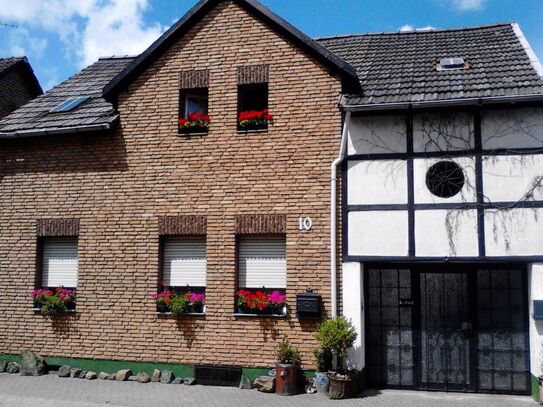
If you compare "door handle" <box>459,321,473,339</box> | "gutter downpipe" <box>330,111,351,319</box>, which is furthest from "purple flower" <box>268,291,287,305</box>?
"door handle" <box>459,321,473,339</box>

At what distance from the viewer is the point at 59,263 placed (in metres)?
12.3

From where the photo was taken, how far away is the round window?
10156 millimetres

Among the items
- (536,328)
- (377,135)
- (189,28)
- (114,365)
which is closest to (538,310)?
(536,328)

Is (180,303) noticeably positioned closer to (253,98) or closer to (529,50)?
(253,98)

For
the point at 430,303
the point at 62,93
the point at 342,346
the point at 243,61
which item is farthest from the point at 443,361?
the point at 62,93

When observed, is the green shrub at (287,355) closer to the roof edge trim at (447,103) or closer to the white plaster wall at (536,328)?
the white plaster wall at (536,328)

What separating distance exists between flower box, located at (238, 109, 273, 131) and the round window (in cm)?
326

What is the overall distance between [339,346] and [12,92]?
12.4 m

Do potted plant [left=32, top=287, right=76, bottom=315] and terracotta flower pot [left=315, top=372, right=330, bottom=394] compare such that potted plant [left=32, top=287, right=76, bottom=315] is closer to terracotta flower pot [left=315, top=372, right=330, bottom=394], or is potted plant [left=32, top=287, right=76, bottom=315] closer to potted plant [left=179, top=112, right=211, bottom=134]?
potted plant [left=179, top=112, right=211, bottom=134]

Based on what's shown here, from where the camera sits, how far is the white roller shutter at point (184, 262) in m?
11.4

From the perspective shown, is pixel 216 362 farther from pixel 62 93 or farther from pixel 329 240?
pixel 62 93

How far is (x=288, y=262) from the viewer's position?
10719 millimetres

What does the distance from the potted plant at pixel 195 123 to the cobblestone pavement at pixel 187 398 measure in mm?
5048

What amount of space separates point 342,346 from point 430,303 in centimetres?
193
